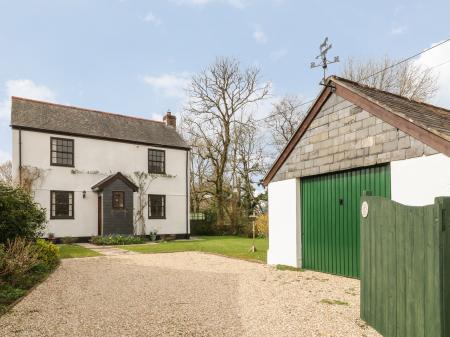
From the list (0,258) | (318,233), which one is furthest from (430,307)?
(0,258)

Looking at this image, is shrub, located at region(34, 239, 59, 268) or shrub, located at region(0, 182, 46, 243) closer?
shrub, located at region(0, 182, 46, 243)

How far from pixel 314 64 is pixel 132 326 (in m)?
7.86

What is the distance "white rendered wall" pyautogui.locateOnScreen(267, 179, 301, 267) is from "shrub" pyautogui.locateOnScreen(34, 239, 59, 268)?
6.71m

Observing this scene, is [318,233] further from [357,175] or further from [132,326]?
[132,326]

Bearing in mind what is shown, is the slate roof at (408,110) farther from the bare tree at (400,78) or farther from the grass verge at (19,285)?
the bare tree at (400,78)

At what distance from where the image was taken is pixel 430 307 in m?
3.60

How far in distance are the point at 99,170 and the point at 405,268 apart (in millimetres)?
19421

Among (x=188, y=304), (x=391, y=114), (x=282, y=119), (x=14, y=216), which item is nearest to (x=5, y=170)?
(x=282, y=119)

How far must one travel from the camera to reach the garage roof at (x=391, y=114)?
22.2 ft

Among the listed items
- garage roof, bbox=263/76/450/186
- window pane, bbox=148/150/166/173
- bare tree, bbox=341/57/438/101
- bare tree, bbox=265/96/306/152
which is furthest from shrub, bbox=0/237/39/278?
bare tree, bbox=265/96/306/152

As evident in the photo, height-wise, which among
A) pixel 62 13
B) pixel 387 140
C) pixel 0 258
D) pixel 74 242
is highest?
pixel 62 13

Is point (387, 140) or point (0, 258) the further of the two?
point (387, 140)

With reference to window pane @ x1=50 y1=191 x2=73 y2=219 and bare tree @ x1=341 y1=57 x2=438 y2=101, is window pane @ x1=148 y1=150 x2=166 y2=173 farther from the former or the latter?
bare tree @ x1=341 y1=57 x2=438 y2=101

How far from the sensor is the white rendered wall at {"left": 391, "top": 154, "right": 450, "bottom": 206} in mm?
6605
